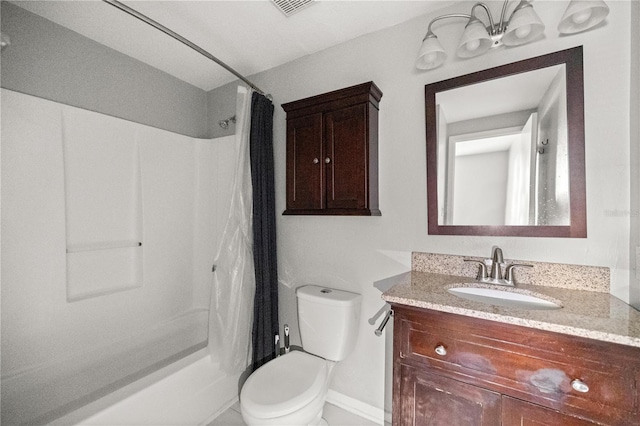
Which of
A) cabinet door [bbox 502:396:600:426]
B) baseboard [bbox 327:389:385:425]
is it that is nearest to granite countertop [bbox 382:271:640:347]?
cabinet door [bbox 502:396:600:426]

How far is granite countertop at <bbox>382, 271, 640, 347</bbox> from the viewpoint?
75 cm

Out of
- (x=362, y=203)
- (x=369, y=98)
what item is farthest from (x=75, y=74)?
(x=362, y=203)

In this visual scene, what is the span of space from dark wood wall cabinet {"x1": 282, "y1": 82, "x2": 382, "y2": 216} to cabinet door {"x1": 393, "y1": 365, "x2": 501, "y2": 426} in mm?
793

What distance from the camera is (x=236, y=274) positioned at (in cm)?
167

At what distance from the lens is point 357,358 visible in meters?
1.66

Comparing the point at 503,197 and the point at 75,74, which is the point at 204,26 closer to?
the point at 75,74

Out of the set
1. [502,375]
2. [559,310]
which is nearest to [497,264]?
[559,310]

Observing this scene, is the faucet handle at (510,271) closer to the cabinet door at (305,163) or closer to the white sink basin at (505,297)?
the white sink basin at (505,297)

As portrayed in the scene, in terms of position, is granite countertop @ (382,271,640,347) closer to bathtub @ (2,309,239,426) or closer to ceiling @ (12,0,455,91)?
bathtub @ (2,309,239,426)

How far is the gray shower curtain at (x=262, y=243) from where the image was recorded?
175cm

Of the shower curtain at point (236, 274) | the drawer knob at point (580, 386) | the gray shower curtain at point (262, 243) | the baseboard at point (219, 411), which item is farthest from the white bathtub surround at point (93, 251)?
the drawer knob at point (580, 386)

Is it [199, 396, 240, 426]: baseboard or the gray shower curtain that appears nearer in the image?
[199, 396, 240, 426]: baseboard

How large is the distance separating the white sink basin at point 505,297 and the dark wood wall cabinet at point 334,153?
593mm

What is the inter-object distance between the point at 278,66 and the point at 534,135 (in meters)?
1.69
